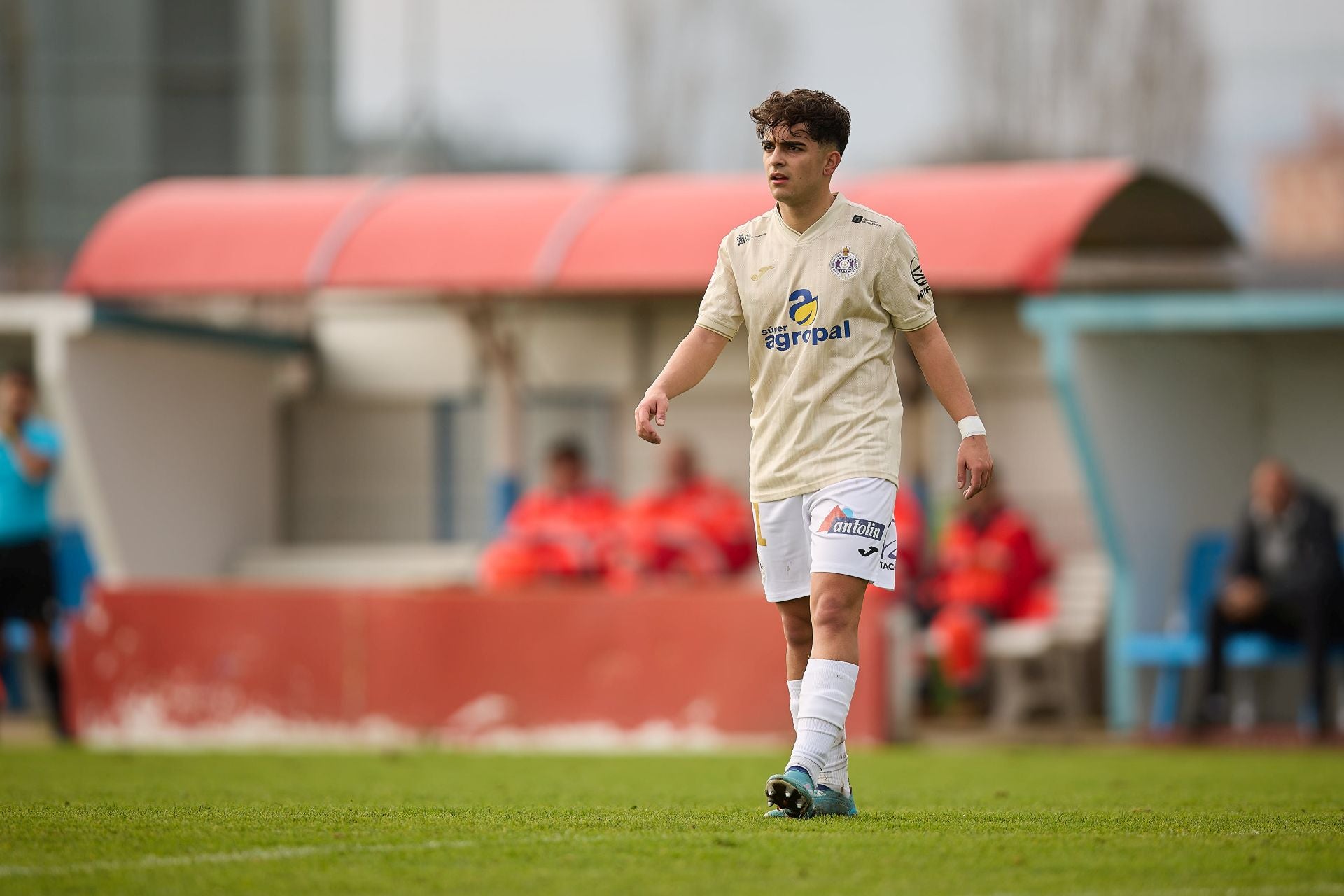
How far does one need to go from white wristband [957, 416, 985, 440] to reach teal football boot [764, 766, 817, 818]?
1091mm

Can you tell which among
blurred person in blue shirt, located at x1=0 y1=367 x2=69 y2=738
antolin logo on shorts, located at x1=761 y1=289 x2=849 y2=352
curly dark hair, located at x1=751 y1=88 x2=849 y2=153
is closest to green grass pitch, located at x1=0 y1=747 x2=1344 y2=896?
antolin logo on shorts, located at x1=761 y1=289 x2=849 y2=352

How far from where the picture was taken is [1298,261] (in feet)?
47.9

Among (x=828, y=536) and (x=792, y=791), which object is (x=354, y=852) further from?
(x=828, y=536)

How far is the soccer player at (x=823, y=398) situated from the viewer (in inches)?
235

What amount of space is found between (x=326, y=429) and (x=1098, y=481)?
8.10m

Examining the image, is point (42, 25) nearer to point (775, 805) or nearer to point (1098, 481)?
point (1098, 481)

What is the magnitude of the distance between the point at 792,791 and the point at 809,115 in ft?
6.45

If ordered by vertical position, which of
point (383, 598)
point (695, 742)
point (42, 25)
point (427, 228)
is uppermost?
point (42, 25)

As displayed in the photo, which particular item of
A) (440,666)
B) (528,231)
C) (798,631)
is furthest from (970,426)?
(528,231)

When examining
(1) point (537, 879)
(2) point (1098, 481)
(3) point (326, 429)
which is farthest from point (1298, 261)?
(1) point (537, 879)

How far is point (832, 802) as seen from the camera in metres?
6.12

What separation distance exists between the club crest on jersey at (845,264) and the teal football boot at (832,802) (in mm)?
1496

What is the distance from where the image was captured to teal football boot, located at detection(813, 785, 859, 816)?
6.08 m

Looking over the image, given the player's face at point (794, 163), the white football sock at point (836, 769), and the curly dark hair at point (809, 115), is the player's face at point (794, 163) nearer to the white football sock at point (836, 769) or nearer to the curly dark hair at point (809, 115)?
the curly dark hair at point (809, 115)
